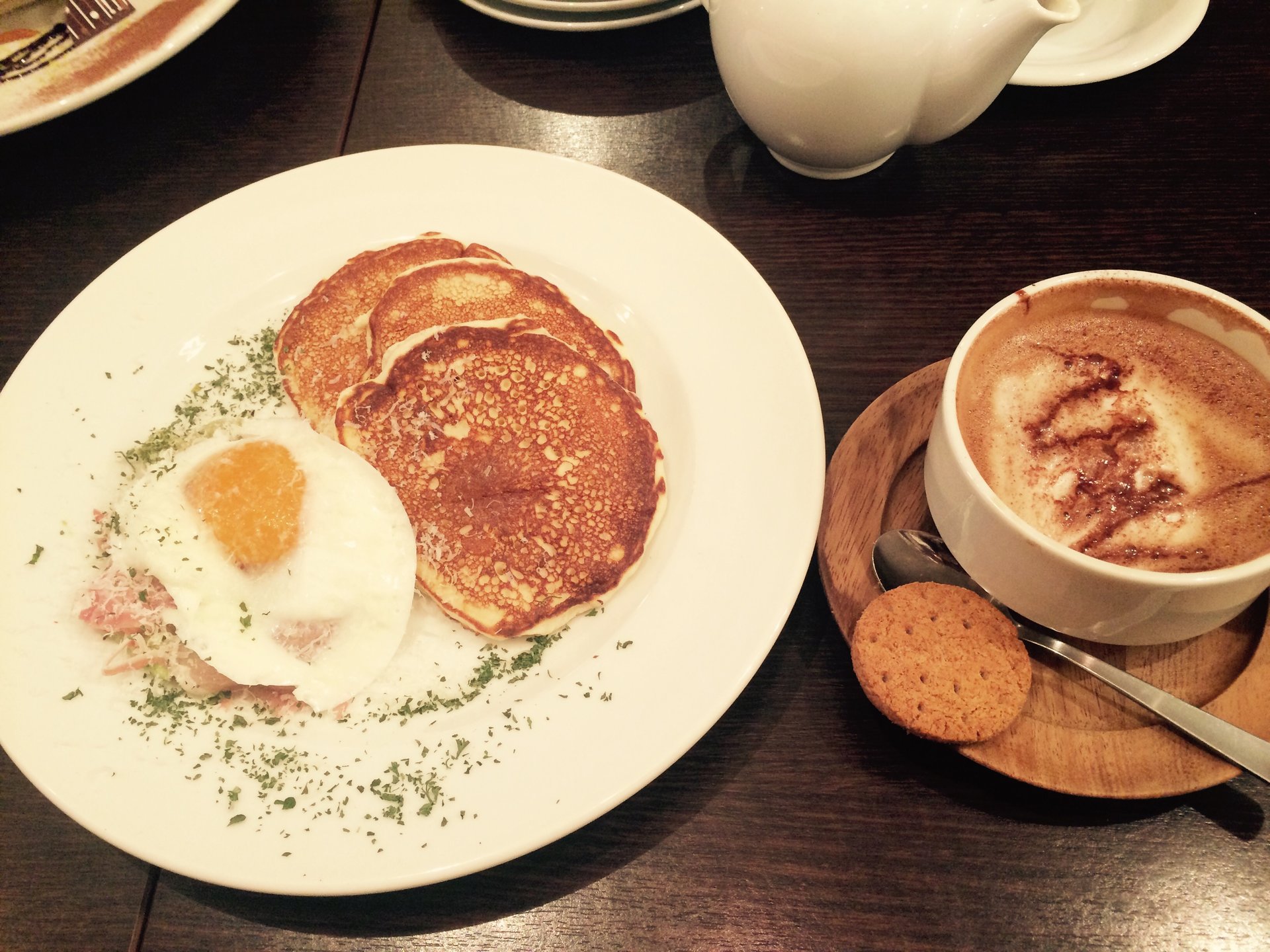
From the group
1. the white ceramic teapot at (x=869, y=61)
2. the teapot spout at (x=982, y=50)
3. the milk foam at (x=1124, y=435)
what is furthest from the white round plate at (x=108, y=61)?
the milk foam at (x=1124, y=435)

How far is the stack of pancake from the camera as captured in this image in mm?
1242

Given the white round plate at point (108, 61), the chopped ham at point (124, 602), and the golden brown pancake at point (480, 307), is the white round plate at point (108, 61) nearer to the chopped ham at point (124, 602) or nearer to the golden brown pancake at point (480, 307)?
the golden brown pancake at point (480, 307)

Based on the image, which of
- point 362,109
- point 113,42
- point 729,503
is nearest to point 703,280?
point 729,503

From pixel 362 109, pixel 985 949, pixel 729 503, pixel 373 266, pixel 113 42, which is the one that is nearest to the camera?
pixel 985 949

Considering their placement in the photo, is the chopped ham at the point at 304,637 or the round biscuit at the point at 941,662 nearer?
the round biscuit at the point at 941,662

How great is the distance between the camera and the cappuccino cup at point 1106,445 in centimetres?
95

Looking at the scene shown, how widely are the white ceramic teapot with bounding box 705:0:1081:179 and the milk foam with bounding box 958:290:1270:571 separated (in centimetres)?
52

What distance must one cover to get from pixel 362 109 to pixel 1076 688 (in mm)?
1880

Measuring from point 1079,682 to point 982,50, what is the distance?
1.00 m

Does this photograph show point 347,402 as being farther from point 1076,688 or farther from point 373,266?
point 1076,688

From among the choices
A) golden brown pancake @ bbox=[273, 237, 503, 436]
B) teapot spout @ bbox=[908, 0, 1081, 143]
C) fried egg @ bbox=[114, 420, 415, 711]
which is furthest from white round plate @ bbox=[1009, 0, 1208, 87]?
fried egg @ bbox=[114, 420, 415, 711]

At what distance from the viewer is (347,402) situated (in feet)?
4.39

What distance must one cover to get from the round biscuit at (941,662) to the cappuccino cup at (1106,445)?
0.16ft

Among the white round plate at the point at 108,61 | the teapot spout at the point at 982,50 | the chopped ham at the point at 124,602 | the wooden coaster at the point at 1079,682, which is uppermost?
the white round plate at the point at 108,61
